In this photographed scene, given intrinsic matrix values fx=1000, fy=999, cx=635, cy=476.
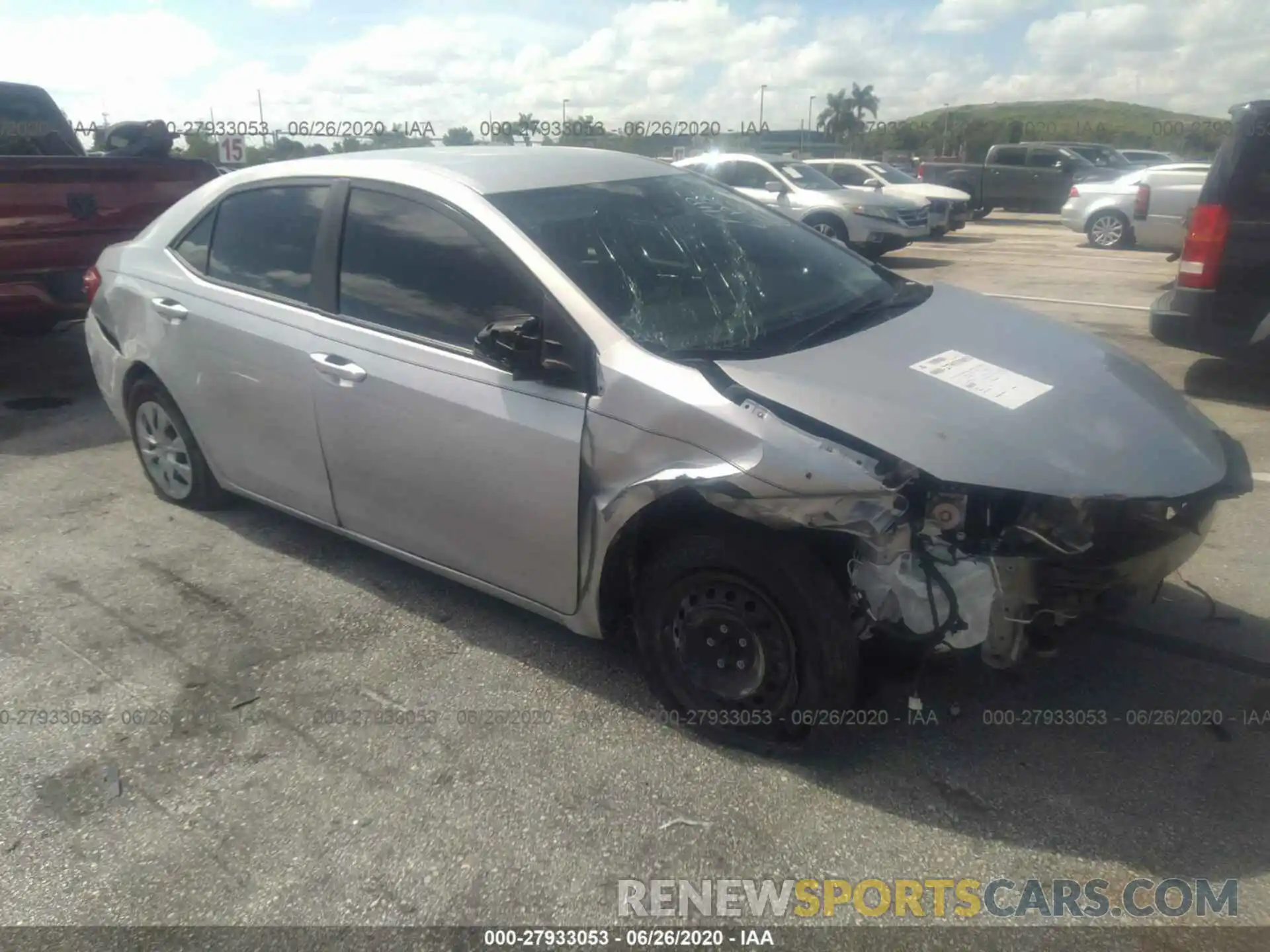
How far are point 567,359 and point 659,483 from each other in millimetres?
491

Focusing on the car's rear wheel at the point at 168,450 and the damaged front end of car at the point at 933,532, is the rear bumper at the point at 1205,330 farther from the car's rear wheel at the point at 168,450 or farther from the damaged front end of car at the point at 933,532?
the car's rear wheel at the point at 168,450

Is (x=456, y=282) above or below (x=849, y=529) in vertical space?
above

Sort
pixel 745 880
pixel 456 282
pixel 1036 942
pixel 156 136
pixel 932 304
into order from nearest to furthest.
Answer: pixel 1036 942
pixel 745 880
pixel 456 282
pixel 932 304
pixel 156 136

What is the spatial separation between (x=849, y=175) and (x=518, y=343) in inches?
654

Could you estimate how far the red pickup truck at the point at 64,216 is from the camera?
6.27 meters

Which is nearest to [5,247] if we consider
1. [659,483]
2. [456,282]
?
[456,282]

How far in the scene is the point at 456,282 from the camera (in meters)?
3.31

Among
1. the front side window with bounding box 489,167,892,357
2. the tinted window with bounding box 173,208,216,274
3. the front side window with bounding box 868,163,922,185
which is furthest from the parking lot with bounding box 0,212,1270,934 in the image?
the front side window with bounding box 868,163,922,185

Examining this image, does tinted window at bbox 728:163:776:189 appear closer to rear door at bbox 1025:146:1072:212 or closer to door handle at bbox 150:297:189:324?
rear door at bbox 1025:146:1072:212

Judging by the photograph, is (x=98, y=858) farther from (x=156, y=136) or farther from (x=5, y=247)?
(x=156, y=136)

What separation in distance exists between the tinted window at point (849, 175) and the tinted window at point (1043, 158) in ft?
21.4

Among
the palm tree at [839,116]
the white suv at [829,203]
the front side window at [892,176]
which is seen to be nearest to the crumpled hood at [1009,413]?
the white suv at [829,203]

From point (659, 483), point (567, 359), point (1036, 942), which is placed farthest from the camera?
point (567, 359)

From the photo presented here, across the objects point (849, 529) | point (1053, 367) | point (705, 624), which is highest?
Answer: point (1053, 367)
